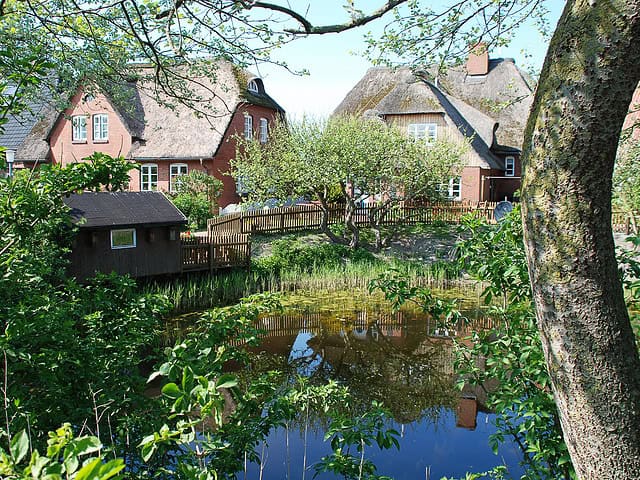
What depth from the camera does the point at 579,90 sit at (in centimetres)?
210

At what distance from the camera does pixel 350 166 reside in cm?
2105

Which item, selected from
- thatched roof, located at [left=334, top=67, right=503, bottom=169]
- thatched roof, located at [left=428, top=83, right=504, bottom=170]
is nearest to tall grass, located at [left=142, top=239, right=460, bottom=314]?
thatched roof, located at [left=334, top=67, right=503, bottom=169]

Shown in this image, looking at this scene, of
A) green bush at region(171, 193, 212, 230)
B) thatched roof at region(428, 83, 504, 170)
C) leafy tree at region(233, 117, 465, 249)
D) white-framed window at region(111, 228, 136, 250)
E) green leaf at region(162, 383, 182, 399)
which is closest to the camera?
green leaf at region(162, 383, 182, 399)

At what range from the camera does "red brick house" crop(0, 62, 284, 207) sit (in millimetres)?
29500

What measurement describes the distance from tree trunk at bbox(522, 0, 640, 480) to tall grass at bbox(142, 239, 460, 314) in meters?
13.0

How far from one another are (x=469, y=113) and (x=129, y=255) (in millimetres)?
23059

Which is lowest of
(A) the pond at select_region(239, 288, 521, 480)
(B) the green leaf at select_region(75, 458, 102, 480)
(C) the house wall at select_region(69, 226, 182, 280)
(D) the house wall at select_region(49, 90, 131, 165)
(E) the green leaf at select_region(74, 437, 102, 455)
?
(A) the pond at select_region(239, 288, 521, 480)

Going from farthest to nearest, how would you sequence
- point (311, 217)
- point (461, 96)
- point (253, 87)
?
1. point (461, 96)
2. point (253, 87)
3. point (311, 217)

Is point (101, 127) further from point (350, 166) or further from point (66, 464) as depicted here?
point (66, 464)

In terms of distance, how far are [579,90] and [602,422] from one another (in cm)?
118

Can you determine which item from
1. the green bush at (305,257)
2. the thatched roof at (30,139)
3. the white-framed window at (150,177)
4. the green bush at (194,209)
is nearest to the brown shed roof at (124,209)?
the green bush at (305,257)

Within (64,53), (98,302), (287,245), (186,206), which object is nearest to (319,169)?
(287,245)

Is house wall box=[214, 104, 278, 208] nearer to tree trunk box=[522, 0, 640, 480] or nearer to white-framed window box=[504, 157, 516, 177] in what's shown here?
white-framed window box=[504, 157, 516, 177]

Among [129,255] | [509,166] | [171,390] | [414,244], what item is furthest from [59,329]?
[509,166]
